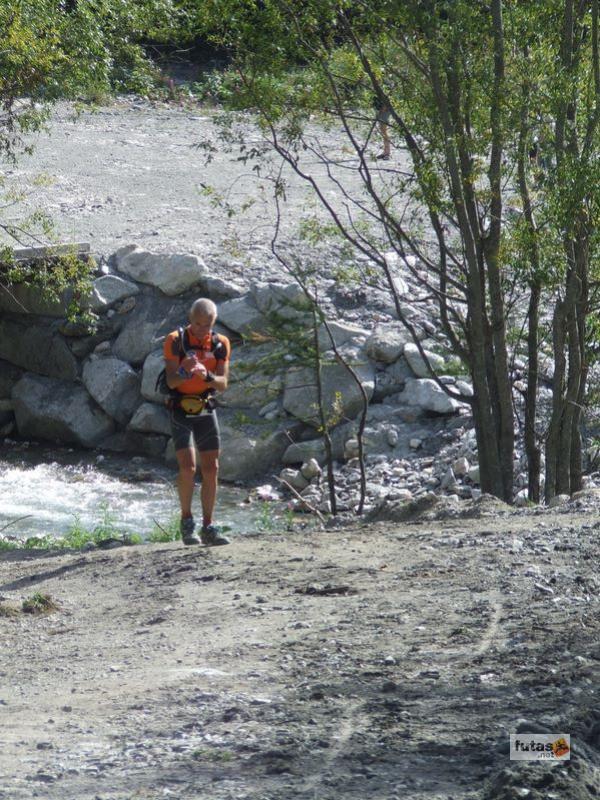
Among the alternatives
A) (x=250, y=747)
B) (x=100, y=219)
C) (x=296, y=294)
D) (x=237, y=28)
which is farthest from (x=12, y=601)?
(x=100, y=219)

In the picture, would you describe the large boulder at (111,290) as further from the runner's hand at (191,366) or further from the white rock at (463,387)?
the runner's hand at (191,366)

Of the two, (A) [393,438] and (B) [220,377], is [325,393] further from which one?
(B) [220,377]

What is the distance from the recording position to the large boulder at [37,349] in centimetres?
1803

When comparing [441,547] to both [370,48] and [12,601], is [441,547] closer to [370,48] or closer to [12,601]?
[12,601]

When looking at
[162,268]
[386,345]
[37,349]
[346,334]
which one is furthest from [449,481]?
[37,349]

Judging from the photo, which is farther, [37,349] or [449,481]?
[37,349]

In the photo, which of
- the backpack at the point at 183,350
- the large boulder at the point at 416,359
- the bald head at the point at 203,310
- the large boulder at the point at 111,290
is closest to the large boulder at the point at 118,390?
the large boulder at the point at 111,290

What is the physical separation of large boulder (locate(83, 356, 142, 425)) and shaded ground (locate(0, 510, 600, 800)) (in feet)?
30.0

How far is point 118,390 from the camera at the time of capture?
17.5 meters

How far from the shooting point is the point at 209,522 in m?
8.62

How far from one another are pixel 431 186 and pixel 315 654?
6.00 metres

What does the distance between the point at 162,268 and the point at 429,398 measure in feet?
15.1

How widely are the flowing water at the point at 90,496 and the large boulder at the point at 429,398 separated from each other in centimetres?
→ 266

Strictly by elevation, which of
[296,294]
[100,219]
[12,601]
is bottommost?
[12,601]
